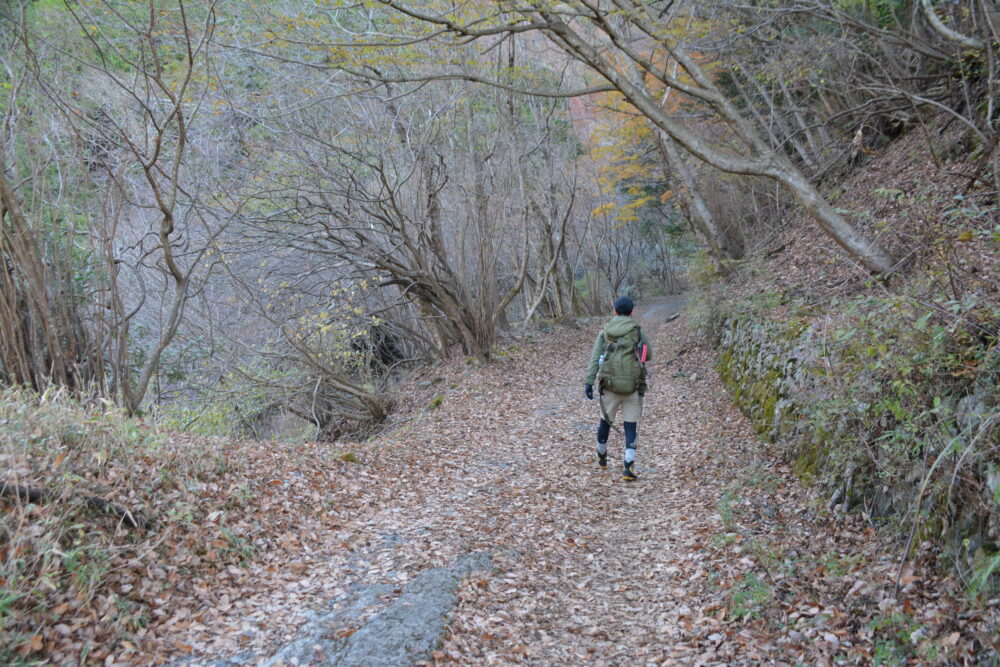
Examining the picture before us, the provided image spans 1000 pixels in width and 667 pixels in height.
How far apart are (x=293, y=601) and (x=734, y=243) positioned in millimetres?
18031

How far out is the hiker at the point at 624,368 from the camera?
275 inches

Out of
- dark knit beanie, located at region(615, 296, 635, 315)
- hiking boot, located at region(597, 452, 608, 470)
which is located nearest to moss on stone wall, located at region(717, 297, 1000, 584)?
dark knit beanie, located at region(615, 296, 635, 315)

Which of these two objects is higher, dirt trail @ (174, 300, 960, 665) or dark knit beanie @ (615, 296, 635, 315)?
dark knit beanie @ (615, 296, 635, 315)

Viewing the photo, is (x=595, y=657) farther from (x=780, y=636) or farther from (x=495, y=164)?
(x=495, y=164)

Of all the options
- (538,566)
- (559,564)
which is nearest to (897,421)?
(559,564)

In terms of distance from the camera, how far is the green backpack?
6992 mm

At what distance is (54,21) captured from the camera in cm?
786

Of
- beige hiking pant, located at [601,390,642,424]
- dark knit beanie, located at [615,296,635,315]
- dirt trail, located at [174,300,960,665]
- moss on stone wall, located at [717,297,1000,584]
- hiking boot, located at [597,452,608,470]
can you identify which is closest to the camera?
moss on stone wall, located at [717,297,1000,584]

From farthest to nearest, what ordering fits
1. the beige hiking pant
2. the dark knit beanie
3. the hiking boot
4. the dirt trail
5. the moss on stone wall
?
the hiking boot
the beige hiking pant
the dark knit beanie
the dirt trail
the moss on stone wall

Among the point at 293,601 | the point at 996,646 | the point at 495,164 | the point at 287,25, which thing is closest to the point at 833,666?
the point at 996,646

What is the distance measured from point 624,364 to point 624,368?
49 millimetres

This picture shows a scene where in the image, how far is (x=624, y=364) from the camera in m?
7.00

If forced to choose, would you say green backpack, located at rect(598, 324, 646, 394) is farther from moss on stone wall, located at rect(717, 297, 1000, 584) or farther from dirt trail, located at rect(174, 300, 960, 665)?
moss on stone wall, located at rect(717, 297, 1000, 584)

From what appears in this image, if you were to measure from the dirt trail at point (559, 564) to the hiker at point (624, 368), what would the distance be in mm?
852
